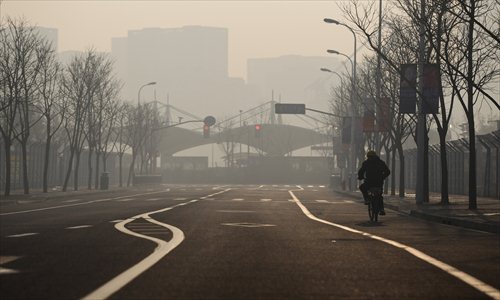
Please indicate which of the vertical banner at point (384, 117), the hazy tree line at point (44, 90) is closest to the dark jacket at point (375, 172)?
the hazy tree line at point (44, 90)

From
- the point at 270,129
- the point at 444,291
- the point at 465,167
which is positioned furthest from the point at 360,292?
the point at 270,129

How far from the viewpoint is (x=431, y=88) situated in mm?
31062

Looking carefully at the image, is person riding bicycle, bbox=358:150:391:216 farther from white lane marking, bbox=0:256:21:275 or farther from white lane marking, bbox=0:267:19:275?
white lane marking, bbox=0:267:19:275

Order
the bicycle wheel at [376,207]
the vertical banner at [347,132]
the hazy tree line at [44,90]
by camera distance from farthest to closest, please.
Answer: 1. the vertical banner at [347,132]
2. the hazy tree line at [44,90]
3. the bicycle wheel at [376,207]

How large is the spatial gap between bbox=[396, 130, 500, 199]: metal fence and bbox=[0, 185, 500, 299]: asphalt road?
21952 mm

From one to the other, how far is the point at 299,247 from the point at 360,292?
5316 mm

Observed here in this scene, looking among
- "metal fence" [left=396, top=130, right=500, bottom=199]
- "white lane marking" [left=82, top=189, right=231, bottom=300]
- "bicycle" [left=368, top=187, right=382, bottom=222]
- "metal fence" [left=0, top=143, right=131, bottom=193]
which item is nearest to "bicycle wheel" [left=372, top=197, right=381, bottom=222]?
"bicycle" [left=368, top=187, right=382, bottom=222]

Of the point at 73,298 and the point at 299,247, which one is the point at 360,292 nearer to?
the point at 73,298

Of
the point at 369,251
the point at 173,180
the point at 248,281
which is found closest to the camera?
the point at 248,281

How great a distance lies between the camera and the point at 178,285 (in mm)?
9211

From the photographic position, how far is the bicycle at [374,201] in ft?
74.2

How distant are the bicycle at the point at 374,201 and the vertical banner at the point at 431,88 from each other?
8.80 m

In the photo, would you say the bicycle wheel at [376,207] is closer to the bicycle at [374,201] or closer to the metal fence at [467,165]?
the bicycle at [374,201]

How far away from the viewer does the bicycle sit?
22625 millimetres
